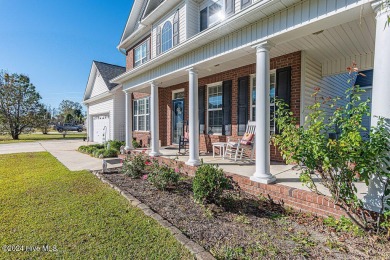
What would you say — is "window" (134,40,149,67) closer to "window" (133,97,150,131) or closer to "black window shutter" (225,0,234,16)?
"window" (133,97,150,131)

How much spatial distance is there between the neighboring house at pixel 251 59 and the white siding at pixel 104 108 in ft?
15.3

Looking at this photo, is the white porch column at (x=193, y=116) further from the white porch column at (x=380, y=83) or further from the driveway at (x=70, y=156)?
the white porch column at (x=380, y=83)

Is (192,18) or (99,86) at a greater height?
(192,18)

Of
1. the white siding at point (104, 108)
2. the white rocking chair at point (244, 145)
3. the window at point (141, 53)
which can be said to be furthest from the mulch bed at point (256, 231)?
the white siding at point (104, 108)

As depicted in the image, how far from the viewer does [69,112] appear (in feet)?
179

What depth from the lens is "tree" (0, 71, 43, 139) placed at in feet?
68.4

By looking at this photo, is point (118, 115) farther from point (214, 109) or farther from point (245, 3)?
point (245, 3)

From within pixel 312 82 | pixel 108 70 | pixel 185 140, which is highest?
pixel 108 70

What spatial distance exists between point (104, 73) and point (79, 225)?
1390cm

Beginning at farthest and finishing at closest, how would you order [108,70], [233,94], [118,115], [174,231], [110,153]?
[108,70] < [118,115] < [110,153] < [233,94] < [174,231]

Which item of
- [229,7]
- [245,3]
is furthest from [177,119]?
[245,3]

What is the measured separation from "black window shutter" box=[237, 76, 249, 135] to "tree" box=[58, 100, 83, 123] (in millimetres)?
54714

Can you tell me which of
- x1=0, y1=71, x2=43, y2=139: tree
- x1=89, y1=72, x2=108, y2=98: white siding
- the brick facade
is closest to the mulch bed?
the brick facade

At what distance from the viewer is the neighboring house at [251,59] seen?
312 centimetres
